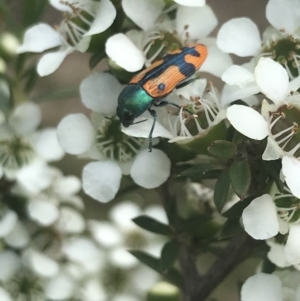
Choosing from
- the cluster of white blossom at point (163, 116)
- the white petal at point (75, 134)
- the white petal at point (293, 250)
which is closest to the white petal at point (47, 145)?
the cluster of white blossom at point (163, 116)

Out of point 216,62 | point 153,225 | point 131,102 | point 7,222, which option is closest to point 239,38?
point 216,62

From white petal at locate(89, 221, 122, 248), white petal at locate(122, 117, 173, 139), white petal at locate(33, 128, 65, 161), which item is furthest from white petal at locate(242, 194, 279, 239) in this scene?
white petal at locate(89, 221, 122, 248)

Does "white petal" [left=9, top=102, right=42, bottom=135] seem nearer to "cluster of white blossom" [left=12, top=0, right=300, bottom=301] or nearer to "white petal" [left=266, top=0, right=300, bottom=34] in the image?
"cluster of white blossom" [left=12, top=0, right=300, bottom=301]

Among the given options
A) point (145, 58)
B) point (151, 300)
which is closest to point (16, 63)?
point (145, 58)

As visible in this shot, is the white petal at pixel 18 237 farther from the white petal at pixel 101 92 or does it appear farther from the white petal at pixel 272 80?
the white petal at pixel 272 80

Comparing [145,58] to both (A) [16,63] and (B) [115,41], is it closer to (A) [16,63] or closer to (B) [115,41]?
(B) [115,41]

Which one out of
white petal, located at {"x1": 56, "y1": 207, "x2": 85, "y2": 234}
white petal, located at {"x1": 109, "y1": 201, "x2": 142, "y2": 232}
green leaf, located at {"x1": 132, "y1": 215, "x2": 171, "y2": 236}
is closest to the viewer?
green leaf, located at {"x1": 132, "y1": 215, "x2": 171, "y2": 236}
